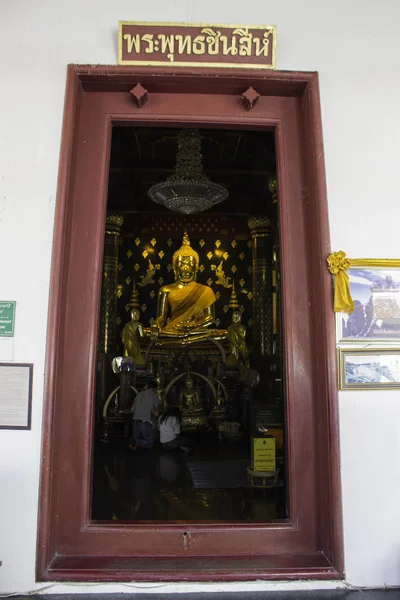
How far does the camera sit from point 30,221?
8.42 feet

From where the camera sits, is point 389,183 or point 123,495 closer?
point 389,183

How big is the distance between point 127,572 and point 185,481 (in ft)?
6.65

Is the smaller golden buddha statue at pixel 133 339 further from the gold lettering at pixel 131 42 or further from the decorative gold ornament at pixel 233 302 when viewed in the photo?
the gold lettering at pixel 131 42

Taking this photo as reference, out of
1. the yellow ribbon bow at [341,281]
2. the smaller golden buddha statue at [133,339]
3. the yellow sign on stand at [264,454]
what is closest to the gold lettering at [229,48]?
the yellow ribbon bow at [341,281]

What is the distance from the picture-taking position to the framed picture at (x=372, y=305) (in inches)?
100.0

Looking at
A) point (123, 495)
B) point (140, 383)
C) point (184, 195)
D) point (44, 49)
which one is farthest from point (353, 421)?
point (140, 383)

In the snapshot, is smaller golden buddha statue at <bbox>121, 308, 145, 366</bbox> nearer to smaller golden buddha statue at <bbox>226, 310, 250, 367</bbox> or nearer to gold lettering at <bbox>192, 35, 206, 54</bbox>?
smaller golden buddha statue at <bbox>226, 310, 250, 367</bbox>

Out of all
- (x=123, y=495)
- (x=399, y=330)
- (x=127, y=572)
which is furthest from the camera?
(x=123, y=495)

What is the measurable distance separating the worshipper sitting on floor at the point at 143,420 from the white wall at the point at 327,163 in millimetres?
3292

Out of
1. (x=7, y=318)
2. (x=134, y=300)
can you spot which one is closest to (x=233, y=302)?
(x=134, y=300)

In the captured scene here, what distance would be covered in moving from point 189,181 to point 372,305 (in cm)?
407

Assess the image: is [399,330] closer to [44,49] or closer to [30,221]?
[30,221]

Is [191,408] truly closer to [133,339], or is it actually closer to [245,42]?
[133,339]

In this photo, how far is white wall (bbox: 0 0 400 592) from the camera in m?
2.42
